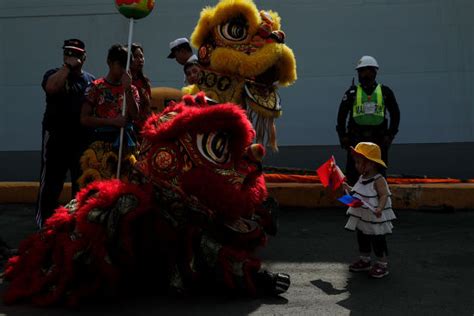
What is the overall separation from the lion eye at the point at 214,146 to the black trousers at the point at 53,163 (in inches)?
66.9

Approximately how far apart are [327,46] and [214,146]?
6121 mm

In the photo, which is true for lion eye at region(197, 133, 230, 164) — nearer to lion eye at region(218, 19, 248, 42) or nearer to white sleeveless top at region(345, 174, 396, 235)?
white sleeveless top at region(345, 174, 396, 235)

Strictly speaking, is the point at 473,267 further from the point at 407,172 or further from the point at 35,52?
the point at 35,52

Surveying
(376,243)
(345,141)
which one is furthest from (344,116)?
(376,243)

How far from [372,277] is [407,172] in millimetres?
5385

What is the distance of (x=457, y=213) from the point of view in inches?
271

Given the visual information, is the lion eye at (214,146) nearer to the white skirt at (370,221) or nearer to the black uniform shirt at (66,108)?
the white skirt at (370,221)

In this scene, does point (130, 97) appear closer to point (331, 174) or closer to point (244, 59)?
point (244, 59)

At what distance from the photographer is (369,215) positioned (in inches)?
177

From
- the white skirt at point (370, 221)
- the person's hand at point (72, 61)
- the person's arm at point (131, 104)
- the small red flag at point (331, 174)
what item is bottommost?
the white skirt at point (370, 221)

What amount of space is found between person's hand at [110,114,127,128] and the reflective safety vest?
93.6 inches

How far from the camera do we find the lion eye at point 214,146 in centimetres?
396

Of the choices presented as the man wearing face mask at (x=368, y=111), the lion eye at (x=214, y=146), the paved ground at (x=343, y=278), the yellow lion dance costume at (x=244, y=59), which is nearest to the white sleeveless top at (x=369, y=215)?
the paved ground at (x=343, y=278)

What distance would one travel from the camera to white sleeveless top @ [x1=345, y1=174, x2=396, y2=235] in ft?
14.6
